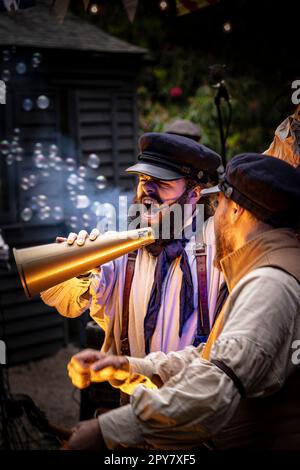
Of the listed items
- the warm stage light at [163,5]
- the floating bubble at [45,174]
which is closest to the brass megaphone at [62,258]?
the warm stage light at [163,5]

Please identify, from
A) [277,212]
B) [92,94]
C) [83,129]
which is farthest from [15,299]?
[277,212]

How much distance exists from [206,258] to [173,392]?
136 cm

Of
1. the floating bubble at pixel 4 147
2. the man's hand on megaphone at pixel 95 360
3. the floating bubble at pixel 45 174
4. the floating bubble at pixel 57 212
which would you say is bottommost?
the floating bubble at pixel 57 212

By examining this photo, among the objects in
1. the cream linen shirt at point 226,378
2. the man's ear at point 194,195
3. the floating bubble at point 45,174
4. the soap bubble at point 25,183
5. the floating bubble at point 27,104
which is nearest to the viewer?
the cream linen shirt at point 226,378

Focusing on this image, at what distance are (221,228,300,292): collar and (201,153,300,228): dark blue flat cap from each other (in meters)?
0.06

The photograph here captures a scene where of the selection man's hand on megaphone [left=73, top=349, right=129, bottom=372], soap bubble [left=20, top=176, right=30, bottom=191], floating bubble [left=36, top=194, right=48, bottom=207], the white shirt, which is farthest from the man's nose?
floating bubble [left=36, top=194, right=48, bottom=207]

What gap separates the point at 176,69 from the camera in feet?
50.0

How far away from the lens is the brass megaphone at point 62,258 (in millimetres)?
2389

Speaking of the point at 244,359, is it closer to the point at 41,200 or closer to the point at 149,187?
the point at 149,187

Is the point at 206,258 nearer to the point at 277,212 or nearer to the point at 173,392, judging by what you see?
the point at 277,212

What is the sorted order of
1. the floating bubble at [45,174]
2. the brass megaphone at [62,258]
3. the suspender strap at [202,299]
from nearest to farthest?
the brass megaphone at [62,258]
the suspender strap at [202,299]
the floating bubble at [45,174]

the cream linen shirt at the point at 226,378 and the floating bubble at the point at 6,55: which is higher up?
the floating bubble at the point at 6,55

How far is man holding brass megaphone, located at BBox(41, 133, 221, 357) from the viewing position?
3.02m

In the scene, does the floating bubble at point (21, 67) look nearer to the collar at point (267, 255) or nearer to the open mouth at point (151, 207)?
the open mouth at point (151, 207)
